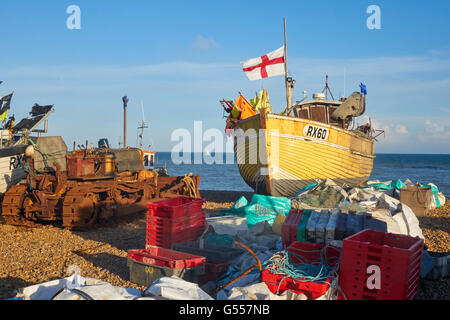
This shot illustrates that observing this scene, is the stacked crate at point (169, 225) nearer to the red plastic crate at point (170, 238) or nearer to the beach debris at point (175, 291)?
the red plastic crate at point (170, 238)

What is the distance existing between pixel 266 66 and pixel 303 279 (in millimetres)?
11616

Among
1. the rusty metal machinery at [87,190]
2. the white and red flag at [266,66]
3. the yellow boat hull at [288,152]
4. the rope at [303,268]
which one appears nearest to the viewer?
the rope at [303,268]

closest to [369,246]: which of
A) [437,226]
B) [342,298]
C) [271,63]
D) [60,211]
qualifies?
[342,298]

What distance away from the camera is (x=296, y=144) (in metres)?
14.5

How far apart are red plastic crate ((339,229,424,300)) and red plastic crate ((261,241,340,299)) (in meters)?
0.25

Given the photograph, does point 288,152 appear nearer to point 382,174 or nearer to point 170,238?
point 170,238

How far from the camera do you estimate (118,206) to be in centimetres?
1128

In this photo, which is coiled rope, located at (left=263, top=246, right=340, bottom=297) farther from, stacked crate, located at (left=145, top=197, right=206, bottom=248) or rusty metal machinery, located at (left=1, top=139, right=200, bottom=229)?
rusty metal machinery, located at (left=1, top=139, right=200, bottom=229)

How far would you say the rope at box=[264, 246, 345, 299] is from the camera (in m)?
4.80

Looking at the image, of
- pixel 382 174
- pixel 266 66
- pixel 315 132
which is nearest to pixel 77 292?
pixel 315 132

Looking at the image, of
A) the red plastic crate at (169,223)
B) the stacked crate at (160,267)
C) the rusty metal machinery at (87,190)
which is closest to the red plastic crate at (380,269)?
the stacked crate at (160,267)

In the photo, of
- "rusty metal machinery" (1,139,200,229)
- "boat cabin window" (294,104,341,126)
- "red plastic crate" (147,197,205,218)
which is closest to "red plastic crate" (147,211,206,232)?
"red plastic crate" (147,197,205,218)

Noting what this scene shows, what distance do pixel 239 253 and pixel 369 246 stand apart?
110 inches

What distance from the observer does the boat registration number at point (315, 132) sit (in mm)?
14641
